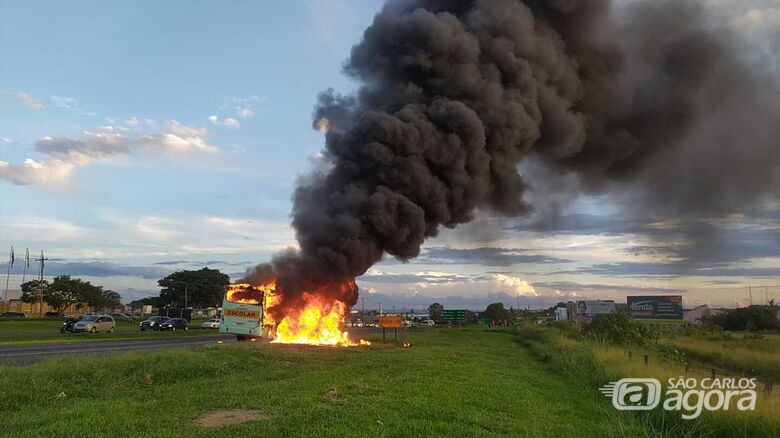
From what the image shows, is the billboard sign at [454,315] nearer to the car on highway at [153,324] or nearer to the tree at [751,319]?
the tree at [751,319]

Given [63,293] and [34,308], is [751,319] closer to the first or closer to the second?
[63,293]

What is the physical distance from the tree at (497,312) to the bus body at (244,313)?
7215 cm

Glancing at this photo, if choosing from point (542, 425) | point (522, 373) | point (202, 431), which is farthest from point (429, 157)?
point (202, 431)

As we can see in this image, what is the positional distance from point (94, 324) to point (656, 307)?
71626 mm

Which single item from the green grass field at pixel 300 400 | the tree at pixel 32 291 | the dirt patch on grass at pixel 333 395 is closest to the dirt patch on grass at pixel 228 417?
the green grass field at pixel 300 400

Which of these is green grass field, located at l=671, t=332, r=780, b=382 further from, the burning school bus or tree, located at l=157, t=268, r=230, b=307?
tree, located at l=157, t=268, r=230, b=307

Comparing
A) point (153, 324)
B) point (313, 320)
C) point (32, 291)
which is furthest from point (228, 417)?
point (32, 291)

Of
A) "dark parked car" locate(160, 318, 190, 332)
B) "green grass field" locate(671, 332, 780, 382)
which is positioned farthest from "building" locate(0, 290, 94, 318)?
"green grass field" locate(671, 332, 780, 382)

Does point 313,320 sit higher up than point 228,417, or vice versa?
point 313,320

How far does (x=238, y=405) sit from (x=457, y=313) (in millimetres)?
65635

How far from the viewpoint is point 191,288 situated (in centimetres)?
8288

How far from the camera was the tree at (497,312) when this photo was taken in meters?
97.9

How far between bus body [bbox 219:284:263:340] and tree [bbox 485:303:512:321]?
2841 inches

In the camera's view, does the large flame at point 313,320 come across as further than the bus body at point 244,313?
No
